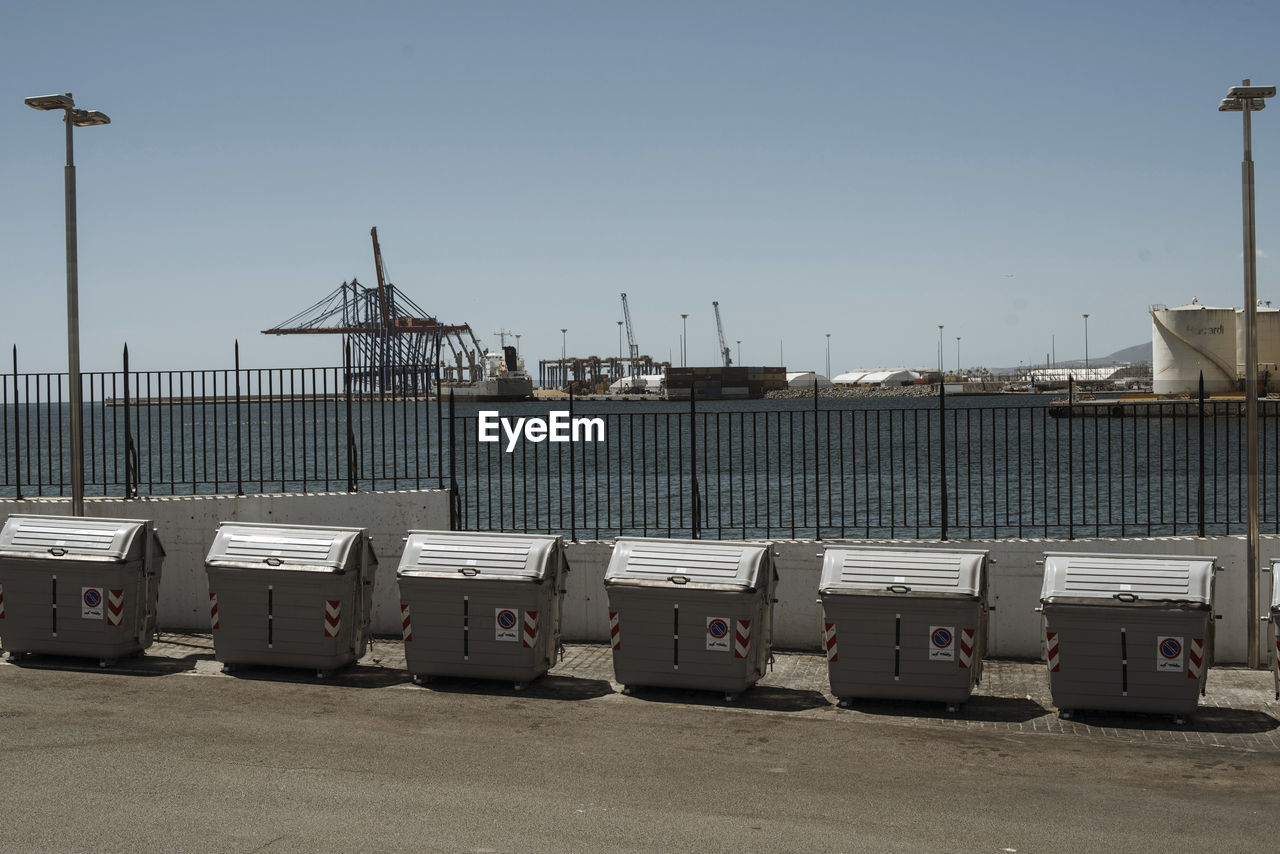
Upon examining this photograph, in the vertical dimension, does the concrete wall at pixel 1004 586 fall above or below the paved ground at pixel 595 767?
above

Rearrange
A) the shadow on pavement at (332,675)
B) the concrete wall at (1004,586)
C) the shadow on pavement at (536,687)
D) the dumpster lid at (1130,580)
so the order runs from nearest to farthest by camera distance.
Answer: the dumpster lid at (1130,580) → the shadow on pavement at (536,687) → the shadow on pavement at (332,675) → the concrete wall at (1004,586)

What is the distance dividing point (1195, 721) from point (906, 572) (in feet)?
7.81

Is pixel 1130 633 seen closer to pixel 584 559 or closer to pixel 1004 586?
pixel 1004 586

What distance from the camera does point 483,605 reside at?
10039 millimetres

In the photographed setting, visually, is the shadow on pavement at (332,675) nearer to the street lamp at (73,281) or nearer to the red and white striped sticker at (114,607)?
the red and white striped sticker at (114,607)

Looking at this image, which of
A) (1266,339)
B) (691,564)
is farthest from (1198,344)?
(691,564)

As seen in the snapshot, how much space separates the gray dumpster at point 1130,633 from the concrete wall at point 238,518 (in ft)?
21.2

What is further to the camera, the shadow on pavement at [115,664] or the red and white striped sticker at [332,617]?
the shadow on pavement at [115,664]

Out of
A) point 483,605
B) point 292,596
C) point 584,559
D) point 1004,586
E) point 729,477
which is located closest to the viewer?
point 483,605

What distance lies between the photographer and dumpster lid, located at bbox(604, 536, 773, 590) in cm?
966

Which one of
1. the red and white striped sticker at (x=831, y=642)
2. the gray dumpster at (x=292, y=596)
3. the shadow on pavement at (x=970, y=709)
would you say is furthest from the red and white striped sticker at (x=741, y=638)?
the gray dumpster at (x=292, y=596)

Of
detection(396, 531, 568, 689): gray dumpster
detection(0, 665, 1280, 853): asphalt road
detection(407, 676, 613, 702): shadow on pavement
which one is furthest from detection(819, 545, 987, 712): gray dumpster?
detection(396, 531, 568, 689): gray dumpster

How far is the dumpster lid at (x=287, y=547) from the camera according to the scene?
10.4m

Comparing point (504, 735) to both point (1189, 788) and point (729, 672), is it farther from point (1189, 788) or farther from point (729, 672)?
point (1189, 788)
